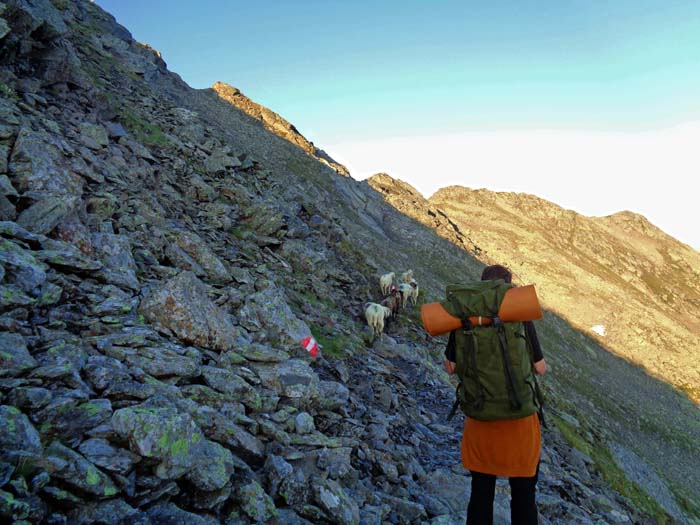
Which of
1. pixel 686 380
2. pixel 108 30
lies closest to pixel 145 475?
pixel 108 30

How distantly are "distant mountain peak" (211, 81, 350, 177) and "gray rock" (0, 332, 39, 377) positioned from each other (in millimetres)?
46583

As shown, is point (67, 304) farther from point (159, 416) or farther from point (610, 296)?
point (610, 296)

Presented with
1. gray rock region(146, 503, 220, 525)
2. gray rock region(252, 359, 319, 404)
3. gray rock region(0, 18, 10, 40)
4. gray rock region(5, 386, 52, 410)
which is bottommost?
gray rock region(146, 503, 220, 525)

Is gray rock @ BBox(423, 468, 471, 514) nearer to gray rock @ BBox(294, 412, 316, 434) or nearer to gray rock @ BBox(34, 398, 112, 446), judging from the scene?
gray rock @ BBox(294, 412, 316, 434)

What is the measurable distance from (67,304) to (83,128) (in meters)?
10.3

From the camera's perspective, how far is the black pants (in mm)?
4762

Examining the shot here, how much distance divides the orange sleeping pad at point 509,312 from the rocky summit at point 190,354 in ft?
9.14

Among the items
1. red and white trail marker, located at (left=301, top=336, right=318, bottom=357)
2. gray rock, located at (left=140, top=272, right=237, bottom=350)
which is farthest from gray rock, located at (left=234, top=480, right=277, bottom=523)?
red and white trail marker, located at (left=301, top=336, right=318, bottom=357)

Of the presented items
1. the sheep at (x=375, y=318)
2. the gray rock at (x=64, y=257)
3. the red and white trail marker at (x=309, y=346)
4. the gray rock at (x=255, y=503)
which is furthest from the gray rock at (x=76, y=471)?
the sheep at (x=375, y=318)

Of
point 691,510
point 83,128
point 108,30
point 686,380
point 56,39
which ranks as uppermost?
point 108,30

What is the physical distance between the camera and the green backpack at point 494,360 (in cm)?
453

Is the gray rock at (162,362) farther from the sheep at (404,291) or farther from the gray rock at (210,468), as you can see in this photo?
the sheep at (404,291)

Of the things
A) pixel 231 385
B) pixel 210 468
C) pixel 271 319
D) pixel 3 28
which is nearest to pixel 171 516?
pixel 210 468

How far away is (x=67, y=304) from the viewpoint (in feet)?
21.0
